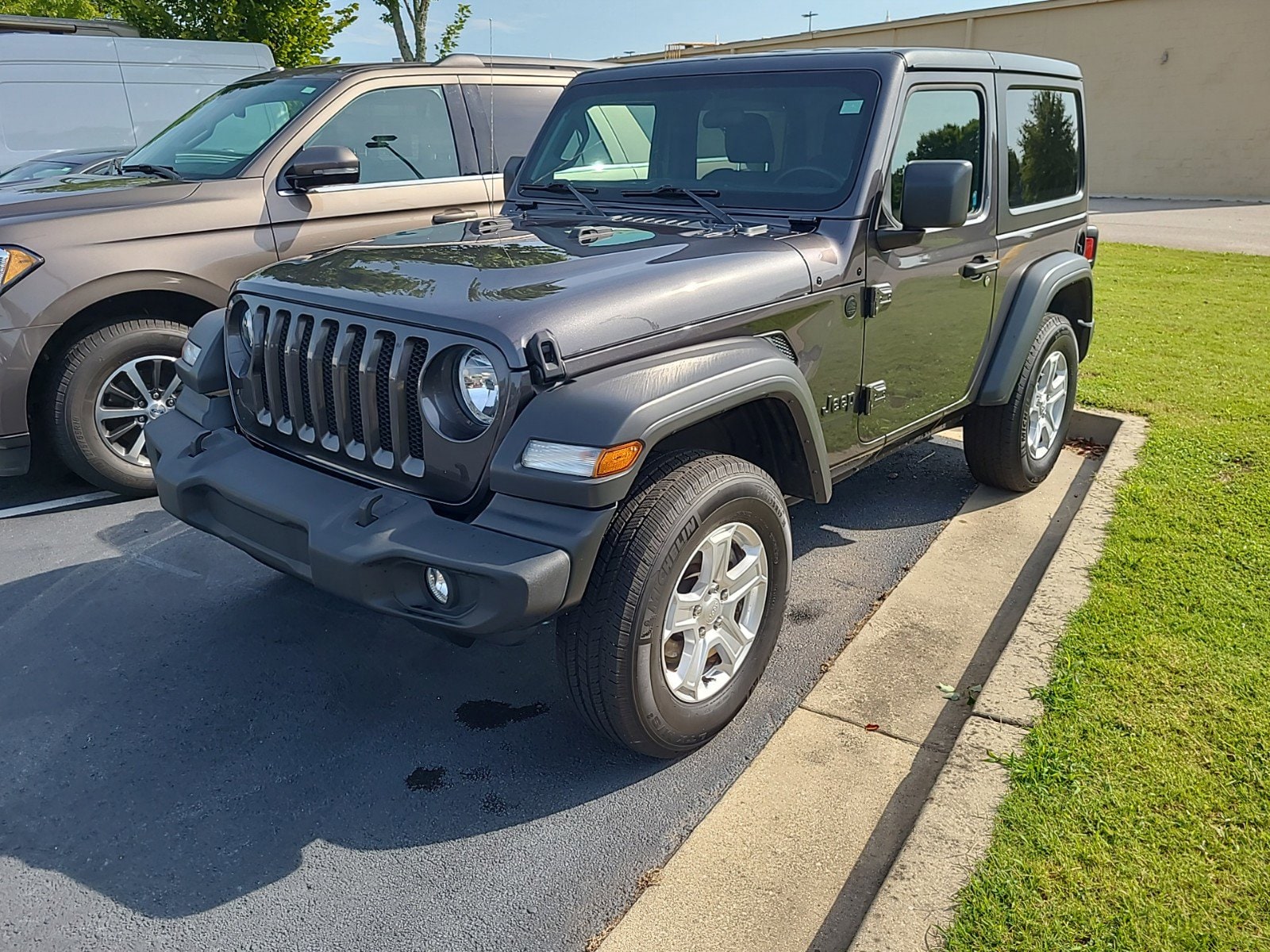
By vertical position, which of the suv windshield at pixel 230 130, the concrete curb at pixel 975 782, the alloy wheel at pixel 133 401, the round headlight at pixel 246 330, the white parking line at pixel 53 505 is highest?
the suv windshield at pixel 230 130

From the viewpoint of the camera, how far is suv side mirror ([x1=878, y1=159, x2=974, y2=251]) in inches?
129

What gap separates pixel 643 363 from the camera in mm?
2717

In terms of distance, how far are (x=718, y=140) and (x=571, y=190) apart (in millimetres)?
681

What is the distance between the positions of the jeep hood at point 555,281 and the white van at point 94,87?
22.0 feet

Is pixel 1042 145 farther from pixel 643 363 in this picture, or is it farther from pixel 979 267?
pixel 643 363

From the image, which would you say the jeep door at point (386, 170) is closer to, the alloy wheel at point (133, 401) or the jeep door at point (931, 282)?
the alloy wheel at point (133, 401)

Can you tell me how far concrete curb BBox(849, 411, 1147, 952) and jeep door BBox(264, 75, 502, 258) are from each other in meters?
3.38

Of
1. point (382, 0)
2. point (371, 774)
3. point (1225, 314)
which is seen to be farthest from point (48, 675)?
point (382, 0)

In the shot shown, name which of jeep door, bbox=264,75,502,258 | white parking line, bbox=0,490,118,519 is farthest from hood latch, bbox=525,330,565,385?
white parking line, bbox=0,490,118,519

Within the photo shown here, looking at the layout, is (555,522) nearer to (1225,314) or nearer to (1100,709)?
(1100,709)

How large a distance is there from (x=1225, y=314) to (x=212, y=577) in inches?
330

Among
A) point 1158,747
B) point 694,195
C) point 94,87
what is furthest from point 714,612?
point 94,87

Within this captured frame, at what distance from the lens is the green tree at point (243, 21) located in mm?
14172

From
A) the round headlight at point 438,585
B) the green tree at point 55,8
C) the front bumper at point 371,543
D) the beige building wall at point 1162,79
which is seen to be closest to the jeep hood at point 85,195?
the front bumper at point 371,543
